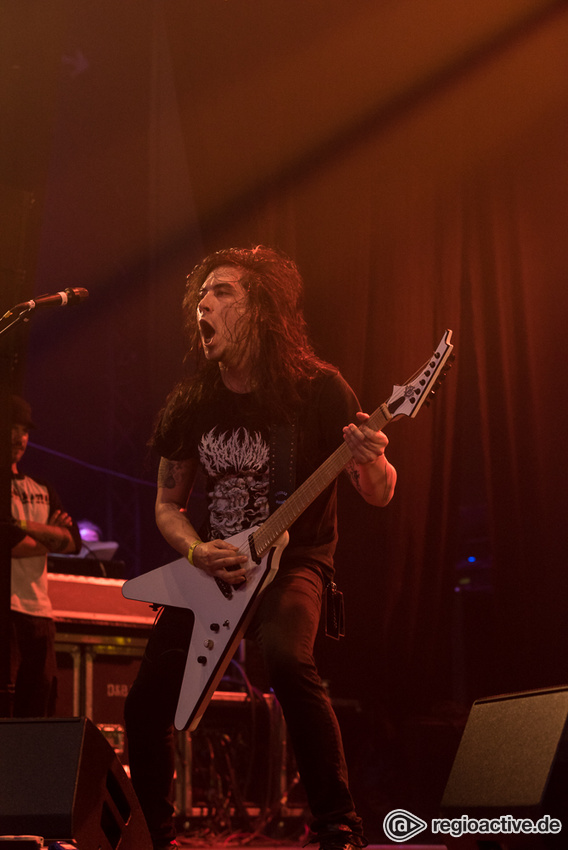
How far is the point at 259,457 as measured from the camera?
3.15 metres

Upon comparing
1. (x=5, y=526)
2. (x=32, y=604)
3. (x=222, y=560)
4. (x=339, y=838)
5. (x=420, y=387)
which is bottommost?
(x=339, y=838)

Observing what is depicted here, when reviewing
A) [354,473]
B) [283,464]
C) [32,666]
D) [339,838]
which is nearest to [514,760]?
[339,838]

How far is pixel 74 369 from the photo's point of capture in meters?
8.88

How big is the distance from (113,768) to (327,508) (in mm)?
1052

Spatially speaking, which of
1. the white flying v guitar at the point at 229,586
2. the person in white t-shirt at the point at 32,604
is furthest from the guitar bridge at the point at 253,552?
the person in white t-shirt at the point at 32,604

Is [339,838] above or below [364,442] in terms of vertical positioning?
below

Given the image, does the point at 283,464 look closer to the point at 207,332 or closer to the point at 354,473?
the point at 354,473

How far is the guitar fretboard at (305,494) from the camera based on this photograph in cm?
298

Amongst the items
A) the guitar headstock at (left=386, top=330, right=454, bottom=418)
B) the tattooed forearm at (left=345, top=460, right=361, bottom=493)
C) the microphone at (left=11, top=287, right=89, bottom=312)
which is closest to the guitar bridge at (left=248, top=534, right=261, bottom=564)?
the tattooed forearm at (left=345, top=460, right=361, bottom=493)

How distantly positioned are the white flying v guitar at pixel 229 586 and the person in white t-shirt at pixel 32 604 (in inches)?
74.4

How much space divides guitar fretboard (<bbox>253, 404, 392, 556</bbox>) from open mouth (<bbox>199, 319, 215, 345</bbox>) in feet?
2.03

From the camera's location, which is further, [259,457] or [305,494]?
[259,457]

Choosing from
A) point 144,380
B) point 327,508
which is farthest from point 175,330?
point 327,508

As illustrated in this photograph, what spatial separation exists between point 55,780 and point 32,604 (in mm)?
2921
